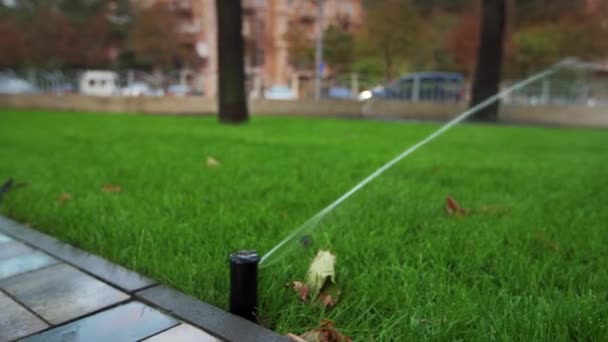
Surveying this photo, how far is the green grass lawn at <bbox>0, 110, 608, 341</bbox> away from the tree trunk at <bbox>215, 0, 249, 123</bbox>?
5396 mm

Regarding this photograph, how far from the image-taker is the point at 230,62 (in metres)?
10.8

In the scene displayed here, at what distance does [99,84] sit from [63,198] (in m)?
18.7

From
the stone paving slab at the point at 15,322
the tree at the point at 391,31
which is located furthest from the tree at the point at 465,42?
the stone paving slab at the point at 15,322

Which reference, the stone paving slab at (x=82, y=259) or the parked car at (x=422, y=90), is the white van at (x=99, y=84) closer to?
the parked car at (x=422, y=90)

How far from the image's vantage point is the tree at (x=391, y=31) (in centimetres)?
2034

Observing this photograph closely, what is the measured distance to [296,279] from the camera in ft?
6.44

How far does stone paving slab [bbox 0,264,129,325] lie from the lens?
172cm

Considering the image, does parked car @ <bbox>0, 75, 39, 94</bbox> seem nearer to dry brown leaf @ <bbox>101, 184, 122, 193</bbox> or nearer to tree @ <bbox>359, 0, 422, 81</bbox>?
tree @ <bbox>359, 0, 422, 81</bbox>

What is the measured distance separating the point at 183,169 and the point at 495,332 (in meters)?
3.37

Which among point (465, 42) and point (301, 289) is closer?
point (301, 289)

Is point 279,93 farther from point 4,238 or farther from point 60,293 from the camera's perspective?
point 60,293

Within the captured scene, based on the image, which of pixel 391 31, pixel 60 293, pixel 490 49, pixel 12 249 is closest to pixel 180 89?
pixel 391 31

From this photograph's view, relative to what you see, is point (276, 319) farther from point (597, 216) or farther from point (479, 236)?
point (597, 216)

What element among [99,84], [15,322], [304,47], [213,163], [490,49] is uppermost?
[304,47]
